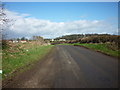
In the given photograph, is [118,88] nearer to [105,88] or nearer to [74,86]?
[105,88]

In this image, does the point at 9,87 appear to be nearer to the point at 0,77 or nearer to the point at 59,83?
the point at 0,77

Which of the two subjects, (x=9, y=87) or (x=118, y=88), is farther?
(x=9, y=87)

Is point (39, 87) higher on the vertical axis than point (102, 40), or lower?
lower

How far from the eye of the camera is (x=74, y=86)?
5.01 metres

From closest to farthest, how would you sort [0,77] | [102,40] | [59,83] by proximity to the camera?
1. [59,83]
2. [0,77]
3. [102,40]

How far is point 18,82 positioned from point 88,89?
Result: 378 centimetres

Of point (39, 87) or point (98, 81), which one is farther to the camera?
point (98, 81)

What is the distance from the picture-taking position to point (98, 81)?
5527 millimetres

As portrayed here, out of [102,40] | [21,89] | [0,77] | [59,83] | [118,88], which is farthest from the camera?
[102,40]

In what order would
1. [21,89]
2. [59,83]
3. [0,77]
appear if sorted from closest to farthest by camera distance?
[21,89]
[59,83]
[0,77]

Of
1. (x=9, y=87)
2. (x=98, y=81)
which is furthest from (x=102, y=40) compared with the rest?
(x=9, y=87)

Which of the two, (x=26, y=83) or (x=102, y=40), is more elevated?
(x=102, y=40)

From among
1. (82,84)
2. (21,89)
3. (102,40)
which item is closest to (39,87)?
(21,89)

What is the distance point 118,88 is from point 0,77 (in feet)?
22.1
